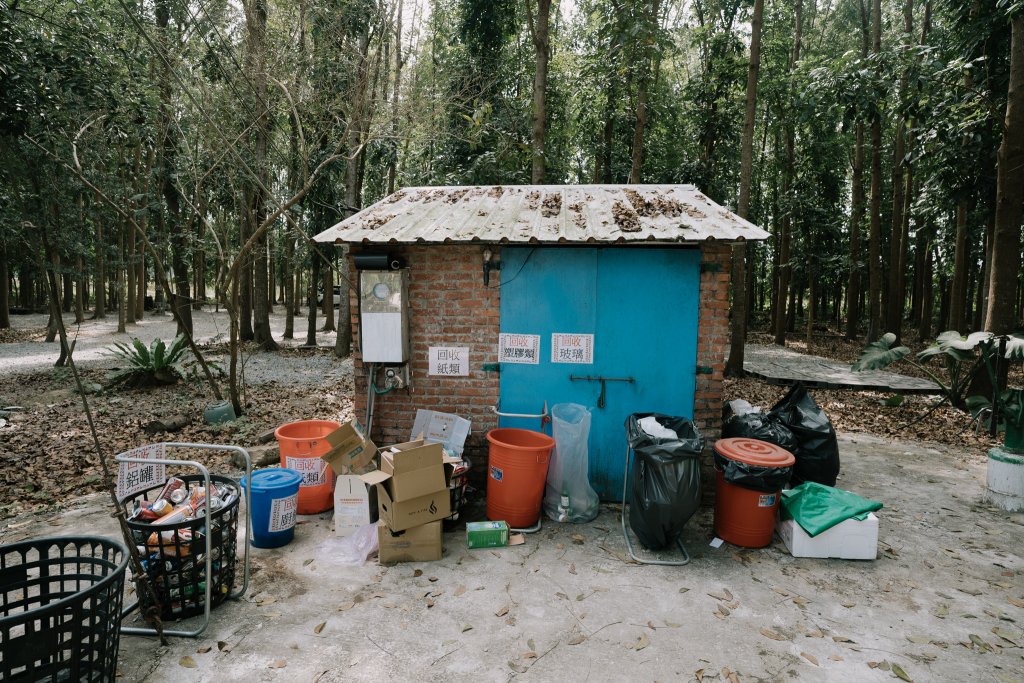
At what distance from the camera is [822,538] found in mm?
4535

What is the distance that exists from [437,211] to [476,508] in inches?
128

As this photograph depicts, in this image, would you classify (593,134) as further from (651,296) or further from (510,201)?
(651,296)

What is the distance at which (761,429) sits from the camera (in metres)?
5.37

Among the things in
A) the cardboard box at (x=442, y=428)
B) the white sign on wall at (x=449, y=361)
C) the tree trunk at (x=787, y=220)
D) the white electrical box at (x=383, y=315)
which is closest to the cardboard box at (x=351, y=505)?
the cardboard box at (x=442, y=428)

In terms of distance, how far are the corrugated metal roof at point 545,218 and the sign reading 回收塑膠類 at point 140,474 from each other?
2233 mm

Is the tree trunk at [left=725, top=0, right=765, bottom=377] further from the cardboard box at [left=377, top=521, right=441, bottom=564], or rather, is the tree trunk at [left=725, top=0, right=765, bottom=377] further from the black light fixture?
the cardboard box at [left=377, top=521, right=441, bottom=564]

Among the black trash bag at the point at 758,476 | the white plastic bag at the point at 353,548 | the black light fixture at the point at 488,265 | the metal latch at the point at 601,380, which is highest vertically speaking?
the black light fixture at the point at 488,265

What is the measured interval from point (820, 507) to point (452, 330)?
12.1 ft

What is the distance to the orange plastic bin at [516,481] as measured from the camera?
4.80 m

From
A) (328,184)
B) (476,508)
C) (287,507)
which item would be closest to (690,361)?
(476,508)

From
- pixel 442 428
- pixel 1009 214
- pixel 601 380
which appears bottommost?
pixel 442 428

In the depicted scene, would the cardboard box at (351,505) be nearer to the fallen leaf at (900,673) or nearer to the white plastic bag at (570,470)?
the white plastic bag at (570,470)

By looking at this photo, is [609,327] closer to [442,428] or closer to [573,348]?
[573,348]

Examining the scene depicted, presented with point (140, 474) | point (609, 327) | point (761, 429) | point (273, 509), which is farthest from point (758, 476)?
point (140, 474)
